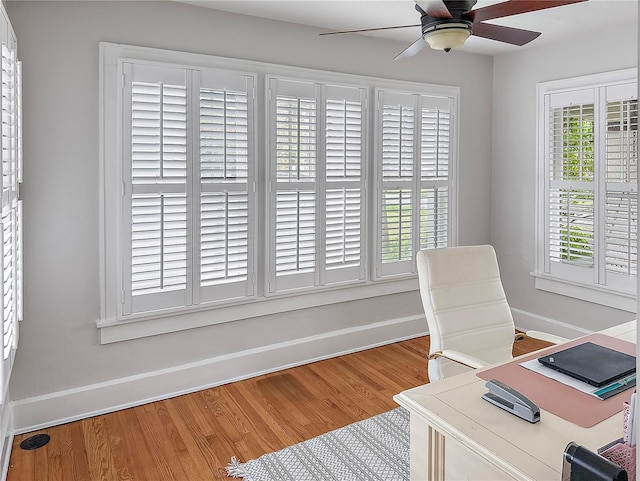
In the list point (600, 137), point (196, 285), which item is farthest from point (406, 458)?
point (600, 137)

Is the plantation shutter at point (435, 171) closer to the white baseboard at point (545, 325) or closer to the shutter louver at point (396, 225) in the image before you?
the shutter louver at point (396, 225)

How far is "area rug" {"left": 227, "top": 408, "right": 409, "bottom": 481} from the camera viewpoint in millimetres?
2301

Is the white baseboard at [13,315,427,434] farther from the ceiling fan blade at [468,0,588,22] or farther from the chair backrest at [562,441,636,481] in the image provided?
the chair backrest at [562,441,636,481]

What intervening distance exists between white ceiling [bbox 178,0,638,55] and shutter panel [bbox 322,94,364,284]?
20.0 inches

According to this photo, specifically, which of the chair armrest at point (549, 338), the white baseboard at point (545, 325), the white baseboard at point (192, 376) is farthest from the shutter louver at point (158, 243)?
the white baseboard at point (545, 325)

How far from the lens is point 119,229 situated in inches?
112

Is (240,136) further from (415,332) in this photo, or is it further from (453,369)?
(415,332)

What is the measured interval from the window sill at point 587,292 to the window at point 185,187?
8.73ft

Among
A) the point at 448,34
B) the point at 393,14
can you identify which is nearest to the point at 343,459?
the point at 448,34

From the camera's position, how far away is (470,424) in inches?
51.7

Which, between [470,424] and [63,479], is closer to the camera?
[470,424]

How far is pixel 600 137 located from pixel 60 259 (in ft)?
12.9

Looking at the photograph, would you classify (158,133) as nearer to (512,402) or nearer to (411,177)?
(411,177)

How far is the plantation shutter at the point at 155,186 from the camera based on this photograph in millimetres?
2842
